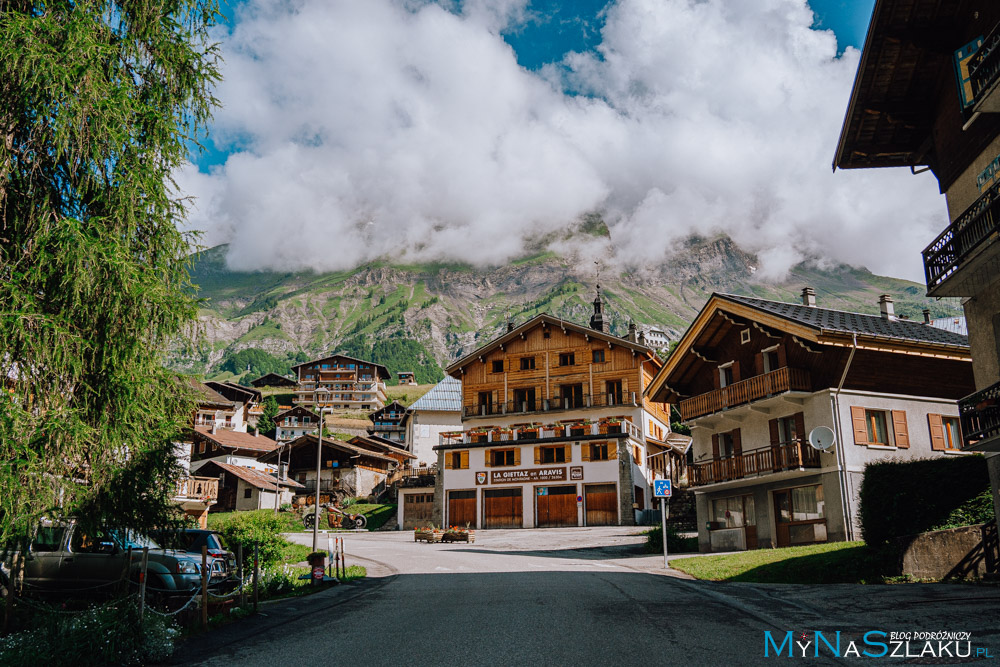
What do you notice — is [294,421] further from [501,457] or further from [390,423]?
[501,457]

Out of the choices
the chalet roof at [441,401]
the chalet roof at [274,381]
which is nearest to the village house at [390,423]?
the chalet roof at [441,401]

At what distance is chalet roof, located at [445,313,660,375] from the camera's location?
55.3 m

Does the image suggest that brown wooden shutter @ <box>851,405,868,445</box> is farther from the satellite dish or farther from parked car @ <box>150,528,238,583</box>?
parked car @ <box>150,528,238,583</box>

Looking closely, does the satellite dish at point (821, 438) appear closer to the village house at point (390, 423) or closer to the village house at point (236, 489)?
the village house at point (236, 489)

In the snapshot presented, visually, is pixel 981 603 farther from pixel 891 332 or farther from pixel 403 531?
pixel 403 531

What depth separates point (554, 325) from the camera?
5759 centimetres

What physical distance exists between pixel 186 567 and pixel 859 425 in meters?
21.8

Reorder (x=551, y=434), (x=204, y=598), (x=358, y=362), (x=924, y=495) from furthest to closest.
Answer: (x=358, y=362) < (x=551, y=434) < (x=924, y=495) < (x=204, y=598)

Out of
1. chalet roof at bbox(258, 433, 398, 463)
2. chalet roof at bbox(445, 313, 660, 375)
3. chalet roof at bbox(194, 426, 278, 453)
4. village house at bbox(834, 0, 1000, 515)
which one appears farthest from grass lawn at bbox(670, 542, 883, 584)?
chalet roof at bbox(194, 426, 278, 453)

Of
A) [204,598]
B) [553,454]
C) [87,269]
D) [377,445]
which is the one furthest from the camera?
[377,445]

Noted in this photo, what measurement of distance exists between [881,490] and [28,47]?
18809 millimetres

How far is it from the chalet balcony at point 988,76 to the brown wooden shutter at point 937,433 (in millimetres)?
14886

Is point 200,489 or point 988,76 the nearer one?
point 988,76

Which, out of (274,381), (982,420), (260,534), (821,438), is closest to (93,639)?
(260,534)
